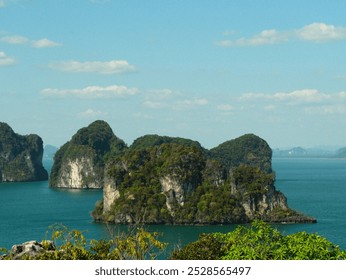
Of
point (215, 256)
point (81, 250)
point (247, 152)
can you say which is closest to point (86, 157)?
point (247, 152)

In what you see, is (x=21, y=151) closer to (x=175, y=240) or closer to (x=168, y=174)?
(x=168, y=174)

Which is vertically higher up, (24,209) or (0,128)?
(0,128)

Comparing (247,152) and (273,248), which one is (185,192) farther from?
(247,152)

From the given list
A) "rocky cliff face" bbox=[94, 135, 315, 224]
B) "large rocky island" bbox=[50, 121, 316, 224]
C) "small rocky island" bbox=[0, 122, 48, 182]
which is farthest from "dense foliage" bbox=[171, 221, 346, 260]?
"small rocky island" bbox=[0, 122, 48, 182]

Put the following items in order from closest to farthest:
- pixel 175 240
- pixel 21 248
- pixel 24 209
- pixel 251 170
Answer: pixel 21 248
pixel 175 240
pixel 251 170
pixel 24 209

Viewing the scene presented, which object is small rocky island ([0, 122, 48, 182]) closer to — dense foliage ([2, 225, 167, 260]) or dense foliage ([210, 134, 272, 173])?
dense foliage ([210, 134, 272, 173])
